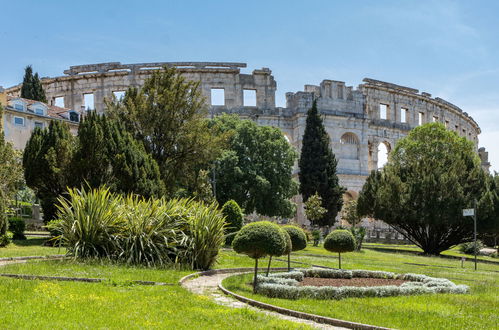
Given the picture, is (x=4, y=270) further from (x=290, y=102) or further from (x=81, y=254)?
(x=290, y=102)

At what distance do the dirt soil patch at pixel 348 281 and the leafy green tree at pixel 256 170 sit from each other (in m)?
25.7

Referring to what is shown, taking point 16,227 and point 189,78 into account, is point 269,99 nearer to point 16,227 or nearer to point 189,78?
point 189,78

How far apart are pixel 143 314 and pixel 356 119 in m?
56.4

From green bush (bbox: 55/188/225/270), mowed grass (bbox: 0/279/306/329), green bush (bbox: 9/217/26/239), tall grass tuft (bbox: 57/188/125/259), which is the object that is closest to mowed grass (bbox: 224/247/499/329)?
mowed grass (bbox: 0/279/306/329)

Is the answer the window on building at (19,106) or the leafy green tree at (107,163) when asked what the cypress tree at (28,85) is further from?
the leafy green tree at (107,163)

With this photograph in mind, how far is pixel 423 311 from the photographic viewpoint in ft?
33.8

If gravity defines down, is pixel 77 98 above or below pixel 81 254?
above

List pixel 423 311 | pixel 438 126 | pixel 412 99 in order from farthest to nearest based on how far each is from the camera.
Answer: pixel 412 99 → pixel 438 126 → pixel 423 311

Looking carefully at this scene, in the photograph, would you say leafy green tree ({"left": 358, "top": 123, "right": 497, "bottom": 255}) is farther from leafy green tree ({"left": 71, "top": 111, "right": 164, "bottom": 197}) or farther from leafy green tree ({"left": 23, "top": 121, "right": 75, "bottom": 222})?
leafy green tree ({"left": 23, "top": 121, "right": 75, "bottom": 222})

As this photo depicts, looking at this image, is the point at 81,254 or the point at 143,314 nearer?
the point at 143,314

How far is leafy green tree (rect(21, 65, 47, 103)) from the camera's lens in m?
58.7

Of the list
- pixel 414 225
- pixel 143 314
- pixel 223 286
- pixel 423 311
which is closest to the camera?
pixel 143 314

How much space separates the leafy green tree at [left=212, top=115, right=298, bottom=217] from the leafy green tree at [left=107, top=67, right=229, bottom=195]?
9.21 metres

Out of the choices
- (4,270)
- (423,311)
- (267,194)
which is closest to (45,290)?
(4,270)
